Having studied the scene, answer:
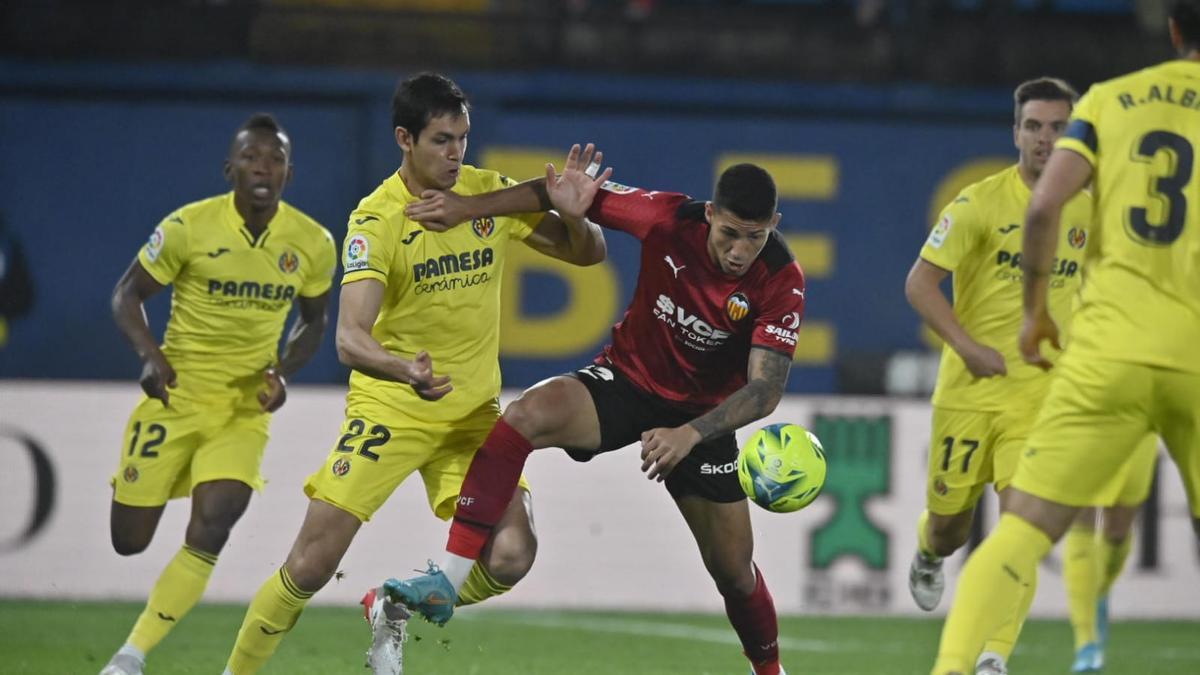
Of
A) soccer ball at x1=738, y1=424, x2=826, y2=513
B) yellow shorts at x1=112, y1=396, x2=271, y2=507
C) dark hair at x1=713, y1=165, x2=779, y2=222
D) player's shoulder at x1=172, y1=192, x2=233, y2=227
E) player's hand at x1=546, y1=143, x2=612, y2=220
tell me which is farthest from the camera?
player's shoulder at x1=172, y1=192, x2=233, y2=227

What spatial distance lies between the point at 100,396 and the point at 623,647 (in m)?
4.05

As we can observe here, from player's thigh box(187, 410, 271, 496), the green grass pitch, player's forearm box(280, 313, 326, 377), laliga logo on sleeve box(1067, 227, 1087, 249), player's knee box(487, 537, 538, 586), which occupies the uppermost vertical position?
laliga logo on sleeve box(1067, 227, 1087, 249)

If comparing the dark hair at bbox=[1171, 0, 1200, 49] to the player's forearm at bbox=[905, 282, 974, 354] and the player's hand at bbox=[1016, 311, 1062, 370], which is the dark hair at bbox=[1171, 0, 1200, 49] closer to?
the player's hand at bbox=[1016, 311, 1062, 370]

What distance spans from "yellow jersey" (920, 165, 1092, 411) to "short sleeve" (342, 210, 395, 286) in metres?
2.16

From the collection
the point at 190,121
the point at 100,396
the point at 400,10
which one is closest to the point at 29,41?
the point at 190,121

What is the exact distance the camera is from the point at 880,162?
49.4 feet

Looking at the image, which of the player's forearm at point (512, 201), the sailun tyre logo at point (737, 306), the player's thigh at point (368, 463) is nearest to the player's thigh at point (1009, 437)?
the sailun tyre logo at point (737, 306)

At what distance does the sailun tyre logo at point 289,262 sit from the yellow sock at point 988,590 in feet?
13.0

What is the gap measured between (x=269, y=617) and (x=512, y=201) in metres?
1.71

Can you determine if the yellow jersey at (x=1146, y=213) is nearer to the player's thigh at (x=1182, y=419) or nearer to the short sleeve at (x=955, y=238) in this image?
the player's thigh at (x=1182, y=419)

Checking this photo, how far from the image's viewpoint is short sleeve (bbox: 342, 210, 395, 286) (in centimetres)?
586

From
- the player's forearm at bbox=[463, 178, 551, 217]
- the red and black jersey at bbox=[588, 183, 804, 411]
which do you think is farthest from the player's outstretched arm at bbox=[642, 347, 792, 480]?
the player's forearm at bbox=[463, 178, 551, 217]

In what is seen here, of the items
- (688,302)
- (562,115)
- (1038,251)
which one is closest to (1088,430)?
(1038,251)

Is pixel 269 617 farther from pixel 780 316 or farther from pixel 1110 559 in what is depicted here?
pixel 1110 559
